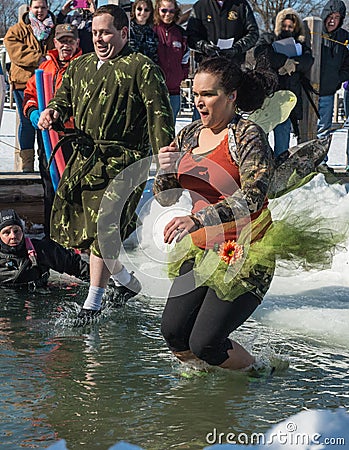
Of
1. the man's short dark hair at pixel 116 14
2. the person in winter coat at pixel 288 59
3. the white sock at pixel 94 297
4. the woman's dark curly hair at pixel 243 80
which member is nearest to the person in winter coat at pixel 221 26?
the person in winter coat at pixel 288 59

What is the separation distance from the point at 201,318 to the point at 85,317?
5.10 ft

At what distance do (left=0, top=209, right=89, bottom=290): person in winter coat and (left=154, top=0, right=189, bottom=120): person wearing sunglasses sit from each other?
2351 mm

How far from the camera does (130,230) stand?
5.52 metres

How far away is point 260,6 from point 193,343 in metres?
28.3

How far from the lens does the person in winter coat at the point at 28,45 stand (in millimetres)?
7801

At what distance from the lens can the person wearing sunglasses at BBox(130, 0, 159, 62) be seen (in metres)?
7.88

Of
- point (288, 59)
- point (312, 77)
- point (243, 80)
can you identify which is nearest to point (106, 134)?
point (243, 80)

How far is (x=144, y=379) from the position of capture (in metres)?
→ 4.31

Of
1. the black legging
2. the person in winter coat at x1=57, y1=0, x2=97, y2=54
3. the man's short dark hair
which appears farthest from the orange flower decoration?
the person in winter coat at x1=57, y1=0, x2=97, y2=54

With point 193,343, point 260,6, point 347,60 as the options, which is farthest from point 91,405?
point 260,6

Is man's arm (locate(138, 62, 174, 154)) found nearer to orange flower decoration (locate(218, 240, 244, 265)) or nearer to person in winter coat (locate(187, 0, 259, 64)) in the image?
orange flower decoration (locate(218, 240, 244, 265))

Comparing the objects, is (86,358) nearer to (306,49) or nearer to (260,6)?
(306,49)

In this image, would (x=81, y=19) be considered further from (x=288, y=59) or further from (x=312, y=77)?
(x=312, y=77)

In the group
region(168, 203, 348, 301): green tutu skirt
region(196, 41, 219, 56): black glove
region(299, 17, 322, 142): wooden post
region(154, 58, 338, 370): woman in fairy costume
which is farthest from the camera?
region(299, 17, 322, 142): wooden post
